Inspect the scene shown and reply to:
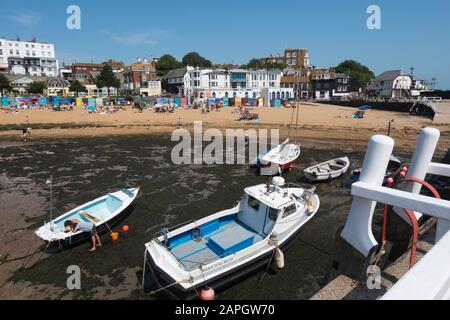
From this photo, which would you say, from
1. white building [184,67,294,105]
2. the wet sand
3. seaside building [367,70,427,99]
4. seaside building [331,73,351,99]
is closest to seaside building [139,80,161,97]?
white building [184,67,294,105]

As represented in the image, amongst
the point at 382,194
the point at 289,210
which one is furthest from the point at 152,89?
the point at 382,194

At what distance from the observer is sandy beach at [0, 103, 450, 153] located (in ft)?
121

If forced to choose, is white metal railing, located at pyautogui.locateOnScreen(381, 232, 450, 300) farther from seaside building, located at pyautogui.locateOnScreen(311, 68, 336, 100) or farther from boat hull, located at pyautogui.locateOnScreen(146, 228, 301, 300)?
seaside building, located at pyautogui.locateOnScreen(311, 68, 336, 100)

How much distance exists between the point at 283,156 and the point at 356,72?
12344 cm

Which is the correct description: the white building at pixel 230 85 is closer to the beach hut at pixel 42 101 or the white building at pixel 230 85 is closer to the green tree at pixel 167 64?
the beach hut at pixel 42 101

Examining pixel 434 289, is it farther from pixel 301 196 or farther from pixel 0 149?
pixel 0 149

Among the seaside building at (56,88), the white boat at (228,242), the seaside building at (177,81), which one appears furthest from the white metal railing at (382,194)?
the seaside building at (56,88)

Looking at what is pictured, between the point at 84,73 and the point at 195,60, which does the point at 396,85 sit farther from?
the point at 84,73

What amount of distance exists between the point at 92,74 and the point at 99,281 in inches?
5261

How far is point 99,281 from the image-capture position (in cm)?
1135

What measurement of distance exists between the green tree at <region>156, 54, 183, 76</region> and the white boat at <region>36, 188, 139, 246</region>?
400ft

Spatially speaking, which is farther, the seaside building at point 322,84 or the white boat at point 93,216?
the seaside building at point 322,84

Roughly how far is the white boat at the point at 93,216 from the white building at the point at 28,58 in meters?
140

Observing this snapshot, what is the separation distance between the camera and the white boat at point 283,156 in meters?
23.1
